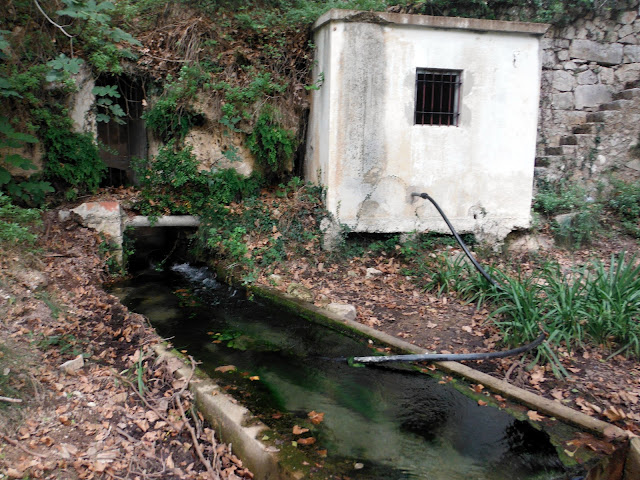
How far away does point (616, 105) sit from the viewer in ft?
32.3

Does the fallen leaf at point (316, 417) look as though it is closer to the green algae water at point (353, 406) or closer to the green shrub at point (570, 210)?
the green algae water at point (353, 406)

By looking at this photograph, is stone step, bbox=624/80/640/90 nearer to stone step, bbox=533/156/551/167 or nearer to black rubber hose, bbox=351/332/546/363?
stone step, bbox=533/156/551/167

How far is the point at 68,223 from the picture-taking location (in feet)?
24.7

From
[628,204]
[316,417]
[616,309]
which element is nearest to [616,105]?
[628,204]

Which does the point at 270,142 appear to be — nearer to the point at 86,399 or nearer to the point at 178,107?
the point at 178,107

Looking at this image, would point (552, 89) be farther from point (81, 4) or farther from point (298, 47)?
point (81, 4)

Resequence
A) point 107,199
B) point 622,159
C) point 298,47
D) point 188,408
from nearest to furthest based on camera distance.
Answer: point 188,408 → point 107,199 → point 298,47 → point 622,159

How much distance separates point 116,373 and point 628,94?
1083 cm

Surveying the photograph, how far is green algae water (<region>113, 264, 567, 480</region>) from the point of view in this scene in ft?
11.3

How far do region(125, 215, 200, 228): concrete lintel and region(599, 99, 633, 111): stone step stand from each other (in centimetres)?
876

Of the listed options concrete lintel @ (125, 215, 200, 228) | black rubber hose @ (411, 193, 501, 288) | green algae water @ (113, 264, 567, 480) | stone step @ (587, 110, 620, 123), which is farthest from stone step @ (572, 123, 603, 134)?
concrete lintel @ (125, 215, 200, 228)

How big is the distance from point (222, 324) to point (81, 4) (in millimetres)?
4407

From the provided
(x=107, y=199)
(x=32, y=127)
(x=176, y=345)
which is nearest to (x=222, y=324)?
(x=176, y=345)

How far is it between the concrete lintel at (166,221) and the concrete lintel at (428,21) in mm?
4049
